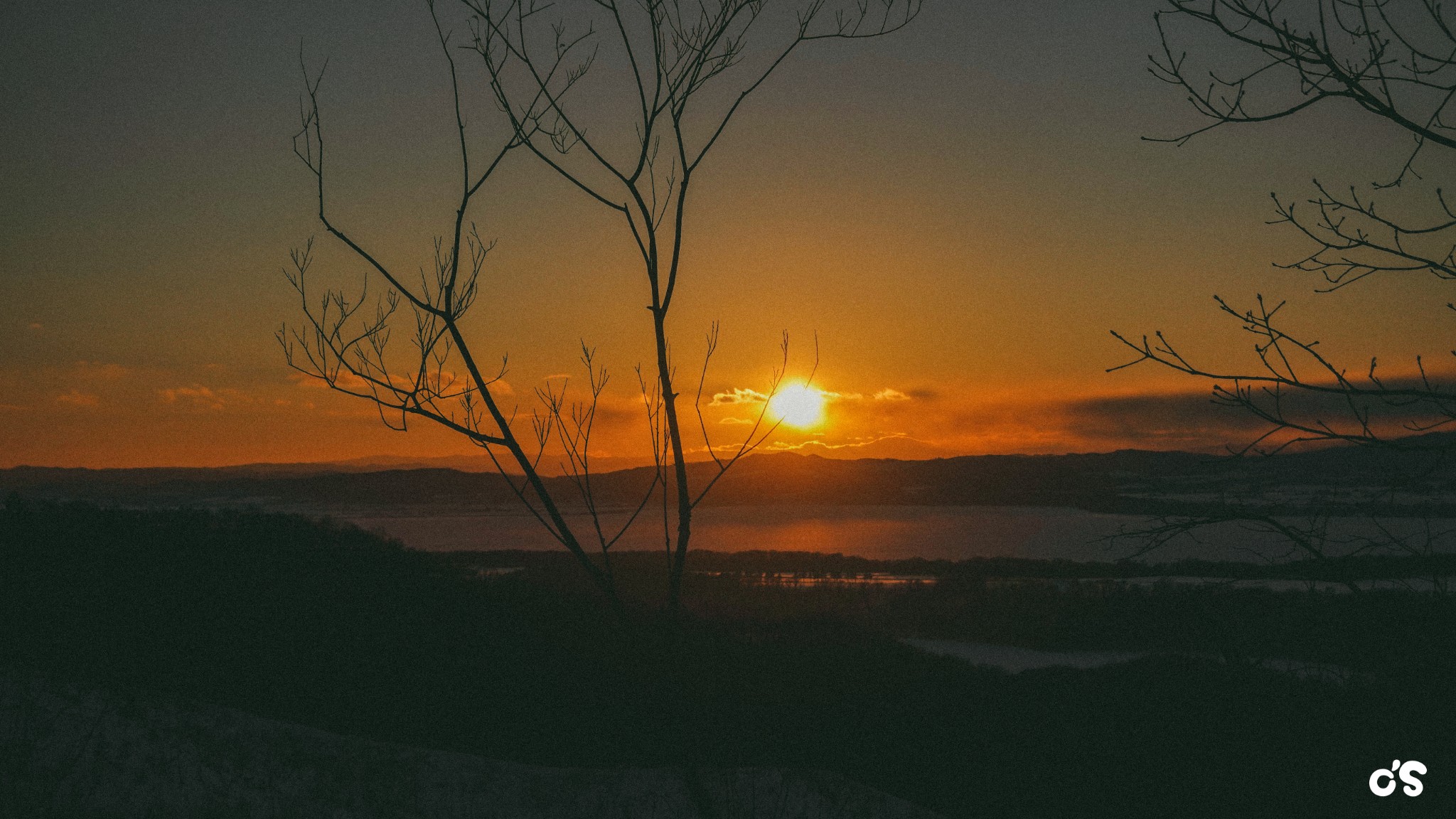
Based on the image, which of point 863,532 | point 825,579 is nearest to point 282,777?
point 825,579

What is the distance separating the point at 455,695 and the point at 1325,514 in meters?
14.0

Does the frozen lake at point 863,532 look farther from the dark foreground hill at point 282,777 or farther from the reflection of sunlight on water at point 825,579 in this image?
the dark foreground hill at point 282,777

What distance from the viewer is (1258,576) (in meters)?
52.8

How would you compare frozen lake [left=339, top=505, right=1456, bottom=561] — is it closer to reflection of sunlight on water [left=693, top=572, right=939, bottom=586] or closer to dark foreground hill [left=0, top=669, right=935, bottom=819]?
reflection of sunlight on water [left=693, top=572, right=939, bottom=586]

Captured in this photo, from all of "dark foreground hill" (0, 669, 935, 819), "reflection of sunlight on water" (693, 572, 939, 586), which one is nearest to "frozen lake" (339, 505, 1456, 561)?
"reflection of sunlight on water" (693, 572, 939, 586)

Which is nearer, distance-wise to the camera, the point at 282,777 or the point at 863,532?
the point at 282,777

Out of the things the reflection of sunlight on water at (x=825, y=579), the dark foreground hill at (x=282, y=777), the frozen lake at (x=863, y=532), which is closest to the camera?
the dark foreground hill at (x=282, y=777)

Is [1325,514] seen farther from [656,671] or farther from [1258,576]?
[1258,576]

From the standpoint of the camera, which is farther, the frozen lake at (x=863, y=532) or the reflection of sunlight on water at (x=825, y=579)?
the frozen lake at (x=863, y=532)

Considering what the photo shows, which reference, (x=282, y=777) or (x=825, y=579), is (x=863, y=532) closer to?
(x=825, y=579)

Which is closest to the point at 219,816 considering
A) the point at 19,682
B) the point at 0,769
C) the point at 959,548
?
the point at 0,769

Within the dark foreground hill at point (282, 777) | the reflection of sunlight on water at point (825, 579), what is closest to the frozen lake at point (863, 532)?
the reflection of sunlight on water at point (825, 579)

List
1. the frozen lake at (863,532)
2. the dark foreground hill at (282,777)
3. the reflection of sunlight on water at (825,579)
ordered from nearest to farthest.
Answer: the dark foreground hill at (282,777)
the reflection of sunlight on water at (825,579)
the frozen lake at (863,532)

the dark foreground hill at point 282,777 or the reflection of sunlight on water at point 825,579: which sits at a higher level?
the dark foreground hill at point 282,777
